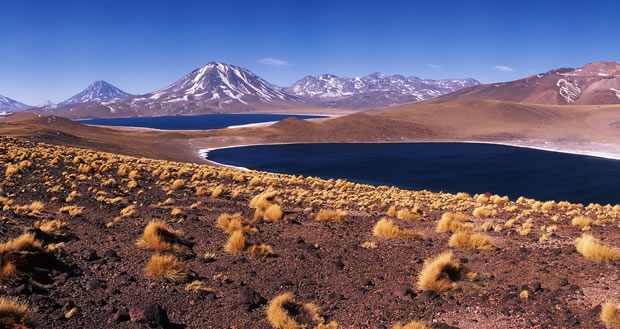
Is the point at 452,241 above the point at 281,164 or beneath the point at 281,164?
above

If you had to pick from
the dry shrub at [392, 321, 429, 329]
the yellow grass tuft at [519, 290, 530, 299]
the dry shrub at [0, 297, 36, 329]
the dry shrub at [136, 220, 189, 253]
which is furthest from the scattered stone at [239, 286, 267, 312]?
the yellow grass tuft at [519, 290, 530, 299]

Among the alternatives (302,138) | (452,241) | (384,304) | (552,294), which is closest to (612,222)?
(452,241)

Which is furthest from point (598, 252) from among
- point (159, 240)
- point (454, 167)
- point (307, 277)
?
point (454, 167)

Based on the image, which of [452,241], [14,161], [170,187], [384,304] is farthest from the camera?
[14,161]

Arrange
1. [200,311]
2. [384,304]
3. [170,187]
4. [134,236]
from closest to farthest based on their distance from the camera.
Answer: [200,311] < [384,304] < [134,236] < [170,187]

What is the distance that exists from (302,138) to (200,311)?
10372 cm

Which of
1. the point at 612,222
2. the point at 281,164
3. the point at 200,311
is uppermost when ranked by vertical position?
the point at 200,311

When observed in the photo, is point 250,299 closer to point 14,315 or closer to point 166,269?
point 166,269

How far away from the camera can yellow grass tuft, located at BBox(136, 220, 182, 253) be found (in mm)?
7770

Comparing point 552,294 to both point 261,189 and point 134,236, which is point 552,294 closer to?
point 134,236

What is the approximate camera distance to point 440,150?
92000 millimetres

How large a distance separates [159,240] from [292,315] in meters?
3.53

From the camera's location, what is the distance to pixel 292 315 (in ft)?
18.6

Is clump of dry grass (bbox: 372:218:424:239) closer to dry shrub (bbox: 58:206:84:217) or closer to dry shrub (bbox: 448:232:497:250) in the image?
dry shrub (bbox: 448:232:497:250)
